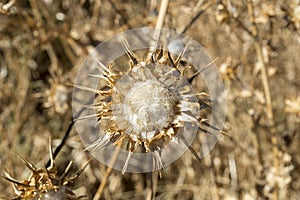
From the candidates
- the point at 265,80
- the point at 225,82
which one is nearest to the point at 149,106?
the point at 265,80

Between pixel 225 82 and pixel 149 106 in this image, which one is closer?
pixel 149 106

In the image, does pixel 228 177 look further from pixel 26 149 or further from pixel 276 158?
pixel 26 149

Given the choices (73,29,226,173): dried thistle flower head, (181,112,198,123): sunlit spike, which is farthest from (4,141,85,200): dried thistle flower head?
(181,112,198,123): sunlit spike

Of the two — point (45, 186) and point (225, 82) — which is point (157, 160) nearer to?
point (45, 186)

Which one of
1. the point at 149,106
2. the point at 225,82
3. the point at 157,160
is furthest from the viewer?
the point at 225,82

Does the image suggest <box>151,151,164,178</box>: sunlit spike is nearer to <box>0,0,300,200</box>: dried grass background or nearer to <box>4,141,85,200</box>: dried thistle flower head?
<box>4,141,85,200</box>: dried thistle flower head

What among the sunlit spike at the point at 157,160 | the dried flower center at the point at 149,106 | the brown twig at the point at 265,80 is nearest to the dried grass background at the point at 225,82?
the brown twig at the point at 265,80
